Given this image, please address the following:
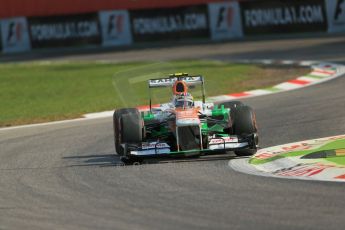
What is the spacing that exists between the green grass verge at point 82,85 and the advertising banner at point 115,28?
6.12m

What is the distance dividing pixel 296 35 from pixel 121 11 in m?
8.17

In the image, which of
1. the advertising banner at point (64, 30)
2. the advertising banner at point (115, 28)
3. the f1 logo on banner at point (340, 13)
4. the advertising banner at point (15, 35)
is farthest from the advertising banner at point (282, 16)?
the advertising banner at point (15, 35)

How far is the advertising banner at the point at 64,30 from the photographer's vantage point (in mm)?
40688

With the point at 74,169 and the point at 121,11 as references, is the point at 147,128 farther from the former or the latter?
the point at 121,11

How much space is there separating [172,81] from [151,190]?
12.4 feet

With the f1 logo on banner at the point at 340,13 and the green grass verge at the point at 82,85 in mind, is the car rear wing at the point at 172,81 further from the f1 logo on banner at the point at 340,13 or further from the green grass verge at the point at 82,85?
the f1 logo on banner at the point at 340,13

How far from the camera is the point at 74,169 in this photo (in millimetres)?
12352

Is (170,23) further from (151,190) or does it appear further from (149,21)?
(151,190)

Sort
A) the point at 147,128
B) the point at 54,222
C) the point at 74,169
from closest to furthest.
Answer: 1. the point at 54,222
2. the point at 74,169
3. the point at 147,128

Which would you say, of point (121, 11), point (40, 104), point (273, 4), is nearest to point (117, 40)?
point (121, 11)

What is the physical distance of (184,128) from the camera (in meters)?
12.3

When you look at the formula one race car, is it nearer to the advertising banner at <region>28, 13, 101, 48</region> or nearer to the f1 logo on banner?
the f1 logo on banner

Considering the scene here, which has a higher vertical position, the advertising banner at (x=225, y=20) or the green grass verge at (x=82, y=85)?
the advertising banner at (x=225, y=20)

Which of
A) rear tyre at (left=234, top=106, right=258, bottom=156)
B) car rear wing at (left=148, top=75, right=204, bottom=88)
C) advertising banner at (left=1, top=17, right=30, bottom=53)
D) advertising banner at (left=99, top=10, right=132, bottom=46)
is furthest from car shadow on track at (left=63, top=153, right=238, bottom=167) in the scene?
advertising banner at (left=1, top=17, right=30, bottom=53)
